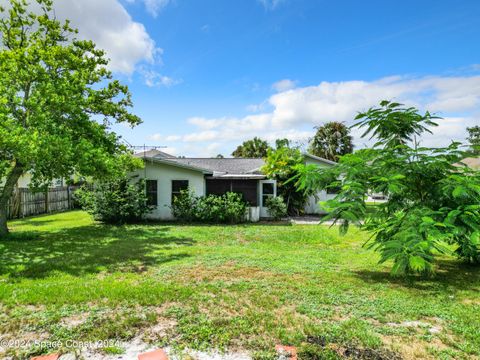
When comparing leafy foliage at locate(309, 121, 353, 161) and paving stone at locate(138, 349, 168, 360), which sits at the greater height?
leafy foliage at locate(309, 121, 353, 161)

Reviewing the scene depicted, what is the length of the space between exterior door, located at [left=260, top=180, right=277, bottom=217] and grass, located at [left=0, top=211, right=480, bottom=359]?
738cm

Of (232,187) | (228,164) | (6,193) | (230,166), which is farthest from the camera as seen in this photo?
(228,164)

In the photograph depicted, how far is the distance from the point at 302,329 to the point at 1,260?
8.12 m

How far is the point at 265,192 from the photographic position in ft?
54.2

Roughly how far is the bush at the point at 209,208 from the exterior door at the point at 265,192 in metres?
1.78

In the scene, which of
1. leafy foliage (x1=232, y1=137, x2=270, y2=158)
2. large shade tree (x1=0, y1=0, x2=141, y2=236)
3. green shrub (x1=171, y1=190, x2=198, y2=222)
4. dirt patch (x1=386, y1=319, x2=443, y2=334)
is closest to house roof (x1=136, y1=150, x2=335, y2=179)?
green shrub (x1=171, y1=190, x2=198, y2=222)

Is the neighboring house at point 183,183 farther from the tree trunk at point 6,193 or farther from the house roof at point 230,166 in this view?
the tree trunk at point 6,193

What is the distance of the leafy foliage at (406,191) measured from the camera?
5.15 m

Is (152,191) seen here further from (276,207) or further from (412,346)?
(412,346)

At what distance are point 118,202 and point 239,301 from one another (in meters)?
11.1

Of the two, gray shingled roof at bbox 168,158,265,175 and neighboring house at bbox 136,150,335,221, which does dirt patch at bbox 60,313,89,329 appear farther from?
gray shingled roof at bbox 168,158,265,175

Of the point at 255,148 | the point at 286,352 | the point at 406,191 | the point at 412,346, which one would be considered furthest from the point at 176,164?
the point at 255,148

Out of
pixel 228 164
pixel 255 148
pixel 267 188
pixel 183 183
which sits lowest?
pixel 267 188

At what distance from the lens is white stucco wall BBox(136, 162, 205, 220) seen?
591 inches
